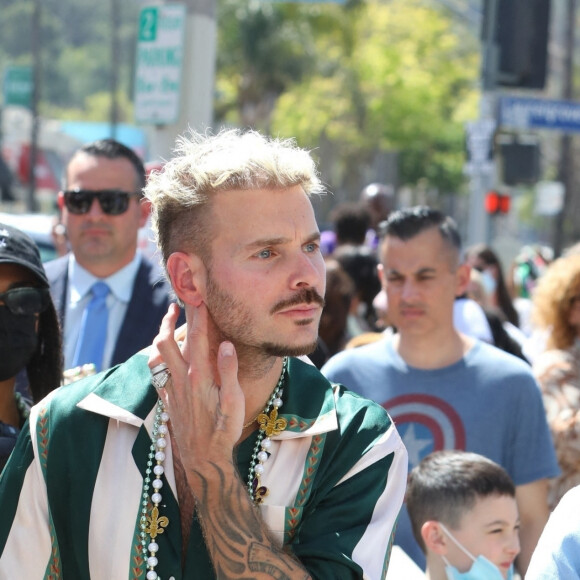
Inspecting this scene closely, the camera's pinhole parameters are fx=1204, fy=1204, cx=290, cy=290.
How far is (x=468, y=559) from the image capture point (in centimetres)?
423

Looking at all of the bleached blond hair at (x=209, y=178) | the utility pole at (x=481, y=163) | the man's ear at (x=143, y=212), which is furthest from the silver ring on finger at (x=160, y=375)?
the utility pole at (x=481, y=163)

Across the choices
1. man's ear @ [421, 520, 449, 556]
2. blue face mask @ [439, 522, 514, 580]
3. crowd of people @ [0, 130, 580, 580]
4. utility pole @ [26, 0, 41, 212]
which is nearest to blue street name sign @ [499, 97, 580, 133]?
man's ear @ [421, 520, 449, 556]

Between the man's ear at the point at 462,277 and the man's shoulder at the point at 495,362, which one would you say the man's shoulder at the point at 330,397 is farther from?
the man's ear at the point at 462,277

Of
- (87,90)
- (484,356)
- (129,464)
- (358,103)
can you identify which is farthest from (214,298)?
(87,90)

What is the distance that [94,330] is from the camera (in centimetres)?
529

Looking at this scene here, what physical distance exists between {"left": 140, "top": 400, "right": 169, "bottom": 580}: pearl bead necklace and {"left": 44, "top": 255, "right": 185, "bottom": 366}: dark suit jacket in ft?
7.15

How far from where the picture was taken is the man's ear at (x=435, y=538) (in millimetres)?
4285

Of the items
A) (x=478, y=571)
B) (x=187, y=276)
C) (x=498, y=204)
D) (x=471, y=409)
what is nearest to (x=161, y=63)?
(x=471, y=409)

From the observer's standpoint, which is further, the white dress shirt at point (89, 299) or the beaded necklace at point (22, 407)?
the white dress shirt at point (89, 299)

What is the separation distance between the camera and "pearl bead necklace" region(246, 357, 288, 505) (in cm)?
276

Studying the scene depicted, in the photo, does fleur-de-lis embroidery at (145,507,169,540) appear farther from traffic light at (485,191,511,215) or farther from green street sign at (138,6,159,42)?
traffic light at (485,191,511,215)

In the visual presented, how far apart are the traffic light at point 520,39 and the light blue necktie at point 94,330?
6.83 metres

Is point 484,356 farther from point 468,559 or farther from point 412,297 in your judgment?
point 468,559

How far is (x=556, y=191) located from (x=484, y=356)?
76.4 ft
